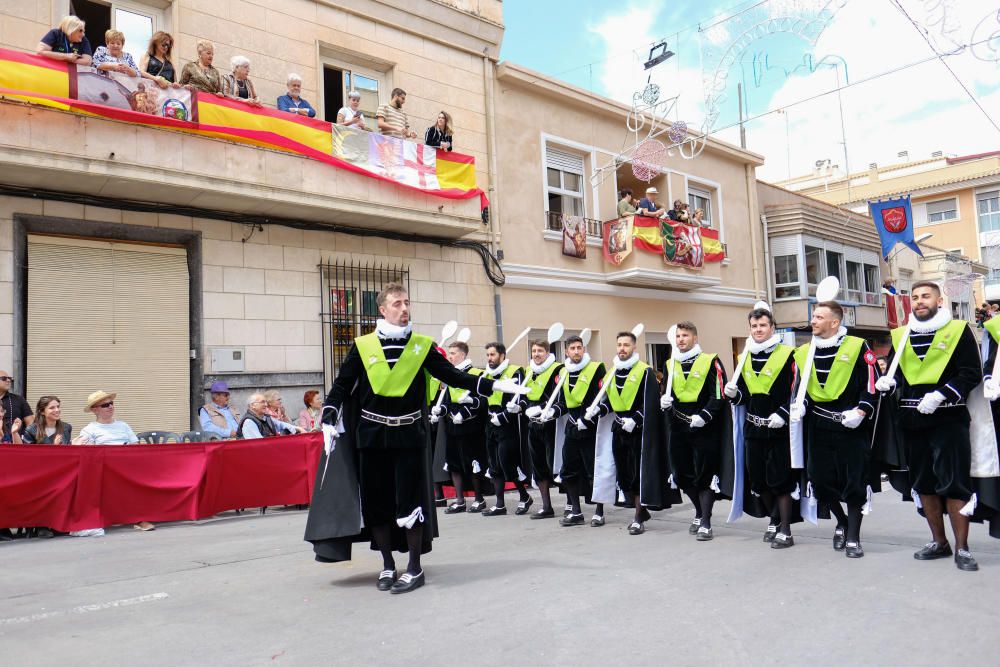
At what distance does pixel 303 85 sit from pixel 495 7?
16.4 feet

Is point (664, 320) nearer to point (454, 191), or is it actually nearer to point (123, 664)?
point (454, 191)

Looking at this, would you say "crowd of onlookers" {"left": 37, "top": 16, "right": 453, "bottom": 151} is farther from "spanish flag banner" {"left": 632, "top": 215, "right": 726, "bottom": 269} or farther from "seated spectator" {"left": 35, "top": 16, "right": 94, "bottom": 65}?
"spanish flag banner" {"left": 632, "top": 215, "right": 726, "bottom": 269}

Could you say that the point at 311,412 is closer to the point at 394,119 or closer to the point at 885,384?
the point at 394,119

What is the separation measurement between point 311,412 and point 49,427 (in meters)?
3.69

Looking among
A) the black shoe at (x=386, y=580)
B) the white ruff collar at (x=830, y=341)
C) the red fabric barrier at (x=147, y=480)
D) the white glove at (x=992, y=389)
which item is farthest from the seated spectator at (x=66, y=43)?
the white glove at (x=992, y=389)

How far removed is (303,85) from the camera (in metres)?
13.6

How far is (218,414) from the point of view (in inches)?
449

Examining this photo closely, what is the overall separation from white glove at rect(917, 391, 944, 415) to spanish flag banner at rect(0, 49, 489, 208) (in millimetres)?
9246

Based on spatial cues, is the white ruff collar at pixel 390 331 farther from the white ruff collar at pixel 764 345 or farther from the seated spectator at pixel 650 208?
the seated spectator at pixel 650 208

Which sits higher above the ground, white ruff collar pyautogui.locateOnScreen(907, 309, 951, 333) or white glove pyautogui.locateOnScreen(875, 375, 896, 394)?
white ruff collar pyautogui.locateOnScreen(907, 309, 951, 333)

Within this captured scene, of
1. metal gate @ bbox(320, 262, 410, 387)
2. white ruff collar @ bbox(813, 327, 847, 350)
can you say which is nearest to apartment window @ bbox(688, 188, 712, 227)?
metal gate @ bbox(320, 262, 410, 387)

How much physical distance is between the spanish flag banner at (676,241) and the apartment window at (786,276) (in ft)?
14.4

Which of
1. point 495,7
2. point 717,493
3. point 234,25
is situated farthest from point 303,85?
point 717,493

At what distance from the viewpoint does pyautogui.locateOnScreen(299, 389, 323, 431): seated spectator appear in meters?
11.8
